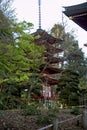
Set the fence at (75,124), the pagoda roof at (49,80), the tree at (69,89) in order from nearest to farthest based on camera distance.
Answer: the fence at (75,124) < the tree at (69,89) < the pagoda roof at (49,80)

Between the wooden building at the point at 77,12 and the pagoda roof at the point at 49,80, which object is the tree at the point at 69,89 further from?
the wooden building at the point at 77,12

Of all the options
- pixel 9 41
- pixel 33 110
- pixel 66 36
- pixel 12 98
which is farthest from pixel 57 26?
pixel 9 41

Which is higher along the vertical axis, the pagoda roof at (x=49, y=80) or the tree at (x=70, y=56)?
the tree at (x=70, y=56)

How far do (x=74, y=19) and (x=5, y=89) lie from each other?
19.8m

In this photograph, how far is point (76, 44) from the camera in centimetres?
6212

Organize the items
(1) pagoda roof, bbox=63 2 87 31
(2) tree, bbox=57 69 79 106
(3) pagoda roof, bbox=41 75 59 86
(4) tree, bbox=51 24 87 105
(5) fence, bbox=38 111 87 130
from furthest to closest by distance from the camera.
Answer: (3) pagoda roof, bbox=41 75 59 86 → (4) tree, bbox=51 24 87 105 → (2) tree, bbox=57 69 79 106 → (5) fence, bbox=38 111 87 130 → (1) pagoda roof, bbox=63 2 87 31

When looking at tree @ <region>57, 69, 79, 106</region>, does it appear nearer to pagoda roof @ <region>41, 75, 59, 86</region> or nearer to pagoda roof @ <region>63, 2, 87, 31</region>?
pagoda roof @ <region>41, 75, 59, 86</region>

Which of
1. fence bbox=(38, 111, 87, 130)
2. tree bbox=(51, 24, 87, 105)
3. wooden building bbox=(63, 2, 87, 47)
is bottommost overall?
fence bbox=(38, 111, 87, 130)

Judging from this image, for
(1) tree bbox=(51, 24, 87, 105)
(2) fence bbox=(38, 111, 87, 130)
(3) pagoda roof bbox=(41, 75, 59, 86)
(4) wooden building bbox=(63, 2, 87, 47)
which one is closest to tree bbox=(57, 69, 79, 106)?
(1) tree bbox=(51, 24, 87, 105)

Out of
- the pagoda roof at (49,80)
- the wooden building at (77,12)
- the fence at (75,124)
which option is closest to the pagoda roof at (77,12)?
the wooden building at (77,12)

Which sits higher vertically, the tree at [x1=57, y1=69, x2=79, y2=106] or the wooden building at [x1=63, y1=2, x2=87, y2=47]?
Answer: the wooden building at [x1=63, y1=2, x2=87, y2=47]

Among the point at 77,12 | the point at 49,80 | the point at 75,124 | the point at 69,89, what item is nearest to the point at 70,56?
the point at 49,80

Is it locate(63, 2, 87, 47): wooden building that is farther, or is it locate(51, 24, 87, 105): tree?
locate(51, 24, 87, 105): tree

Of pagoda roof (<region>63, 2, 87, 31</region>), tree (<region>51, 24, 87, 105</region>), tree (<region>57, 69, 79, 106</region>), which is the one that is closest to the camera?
pagoda roof (<region>63, 2, 87, 31</region>)
